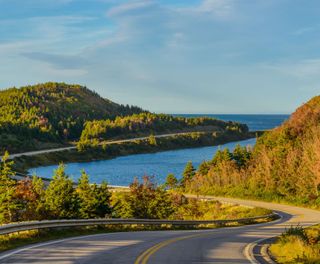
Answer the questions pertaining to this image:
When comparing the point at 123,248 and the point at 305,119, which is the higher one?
the point at 305,119

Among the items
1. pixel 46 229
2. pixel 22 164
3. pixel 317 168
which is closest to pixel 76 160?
pixel 22 164

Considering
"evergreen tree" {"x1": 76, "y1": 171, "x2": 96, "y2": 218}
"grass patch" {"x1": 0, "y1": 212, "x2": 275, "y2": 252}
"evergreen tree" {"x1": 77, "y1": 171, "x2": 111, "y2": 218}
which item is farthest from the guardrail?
"evergreen tree" {"x1": 76, "y1": 171, "x2": 96, "y2": 218}

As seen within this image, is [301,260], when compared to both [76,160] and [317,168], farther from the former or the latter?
[76,160]

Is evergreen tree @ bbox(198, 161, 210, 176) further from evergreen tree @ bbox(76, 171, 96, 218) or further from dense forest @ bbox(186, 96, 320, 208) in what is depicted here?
evergreen tree @ bbox(76, 171, 96, 218)

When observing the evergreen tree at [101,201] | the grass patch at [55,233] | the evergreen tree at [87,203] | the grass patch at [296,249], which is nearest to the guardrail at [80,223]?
the grass patch at [55,233]

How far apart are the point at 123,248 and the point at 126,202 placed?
91.2ft

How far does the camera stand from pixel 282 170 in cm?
6462

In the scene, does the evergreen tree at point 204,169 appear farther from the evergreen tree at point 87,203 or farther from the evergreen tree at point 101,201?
the evergreen tree at point 87,203

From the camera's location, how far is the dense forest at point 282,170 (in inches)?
2349

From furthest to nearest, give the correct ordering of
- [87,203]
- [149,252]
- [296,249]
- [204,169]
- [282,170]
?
1. [204,169]
2. [282,170]
3. [87,203]
4. [296,249]
5. [149,252]

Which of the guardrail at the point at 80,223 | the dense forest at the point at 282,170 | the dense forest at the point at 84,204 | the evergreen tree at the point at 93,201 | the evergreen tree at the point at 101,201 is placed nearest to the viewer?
the guardrail at the point at 80,223

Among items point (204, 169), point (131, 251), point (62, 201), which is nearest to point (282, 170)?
point (204, 169)

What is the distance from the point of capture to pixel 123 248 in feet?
65.1

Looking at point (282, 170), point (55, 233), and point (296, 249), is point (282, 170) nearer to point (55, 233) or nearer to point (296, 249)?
point (296, 249)
